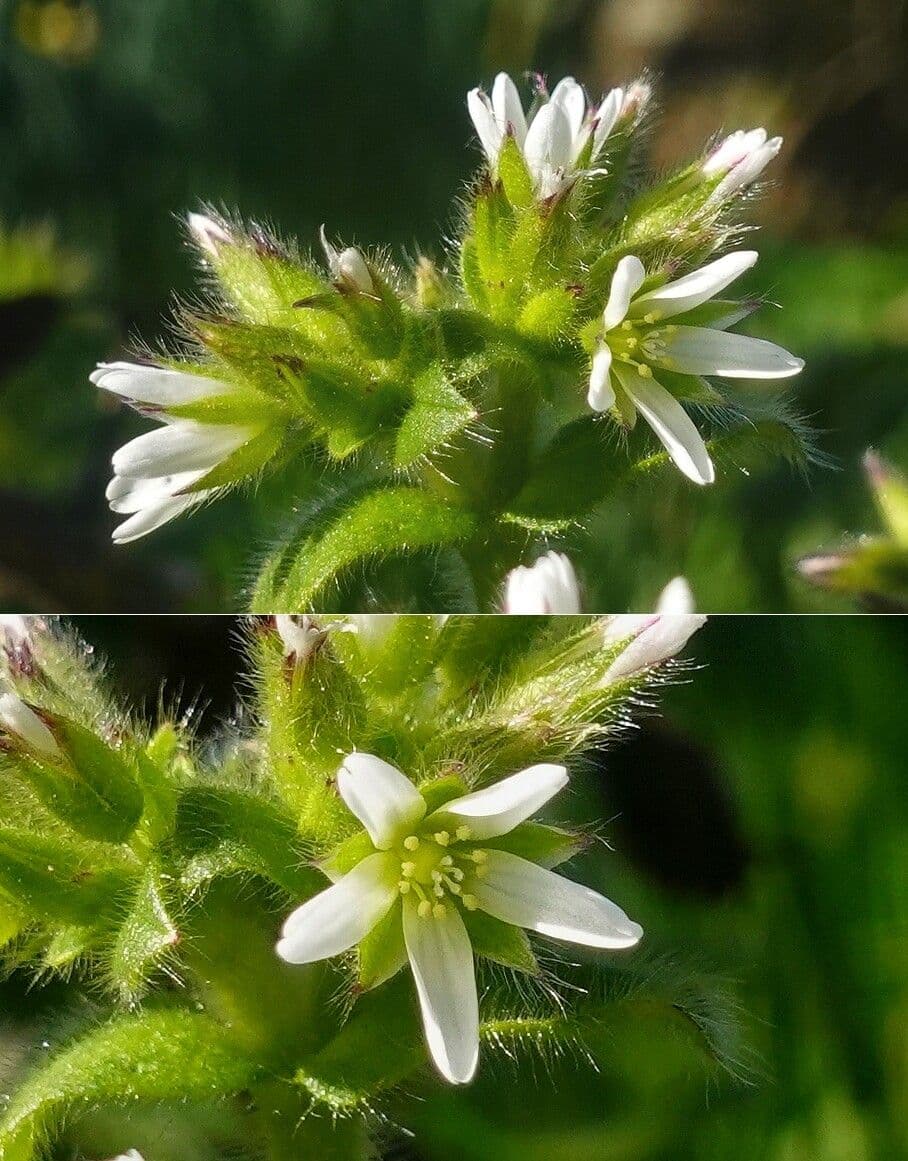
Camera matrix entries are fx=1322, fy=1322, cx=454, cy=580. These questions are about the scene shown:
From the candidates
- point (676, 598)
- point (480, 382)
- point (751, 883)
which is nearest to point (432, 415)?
point (480, 382)

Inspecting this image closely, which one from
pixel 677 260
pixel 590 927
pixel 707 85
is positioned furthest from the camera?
pixel 707 85

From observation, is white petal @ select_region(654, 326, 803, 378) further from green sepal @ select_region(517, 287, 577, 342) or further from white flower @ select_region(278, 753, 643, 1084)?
white flower @ select_region(278, 753, 643, 1084)

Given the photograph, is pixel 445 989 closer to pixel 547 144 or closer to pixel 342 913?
pixel 342 913

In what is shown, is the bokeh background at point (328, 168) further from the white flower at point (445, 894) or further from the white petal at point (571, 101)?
the white flower at point (445, 894)

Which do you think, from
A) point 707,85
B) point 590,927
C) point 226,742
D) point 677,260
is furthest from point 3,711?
point 707,85

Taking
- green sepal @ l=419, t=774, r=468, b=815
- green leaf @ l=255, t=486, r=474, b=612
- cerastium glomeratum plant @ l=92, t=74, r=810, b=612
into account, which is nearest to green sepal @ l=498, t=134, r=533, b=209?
cerastium glomeratum plant @ l=92, t=74, r=810, b=612

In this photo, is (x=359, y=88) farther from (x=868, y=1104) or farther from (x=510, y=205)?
(x=868, y=1104)
